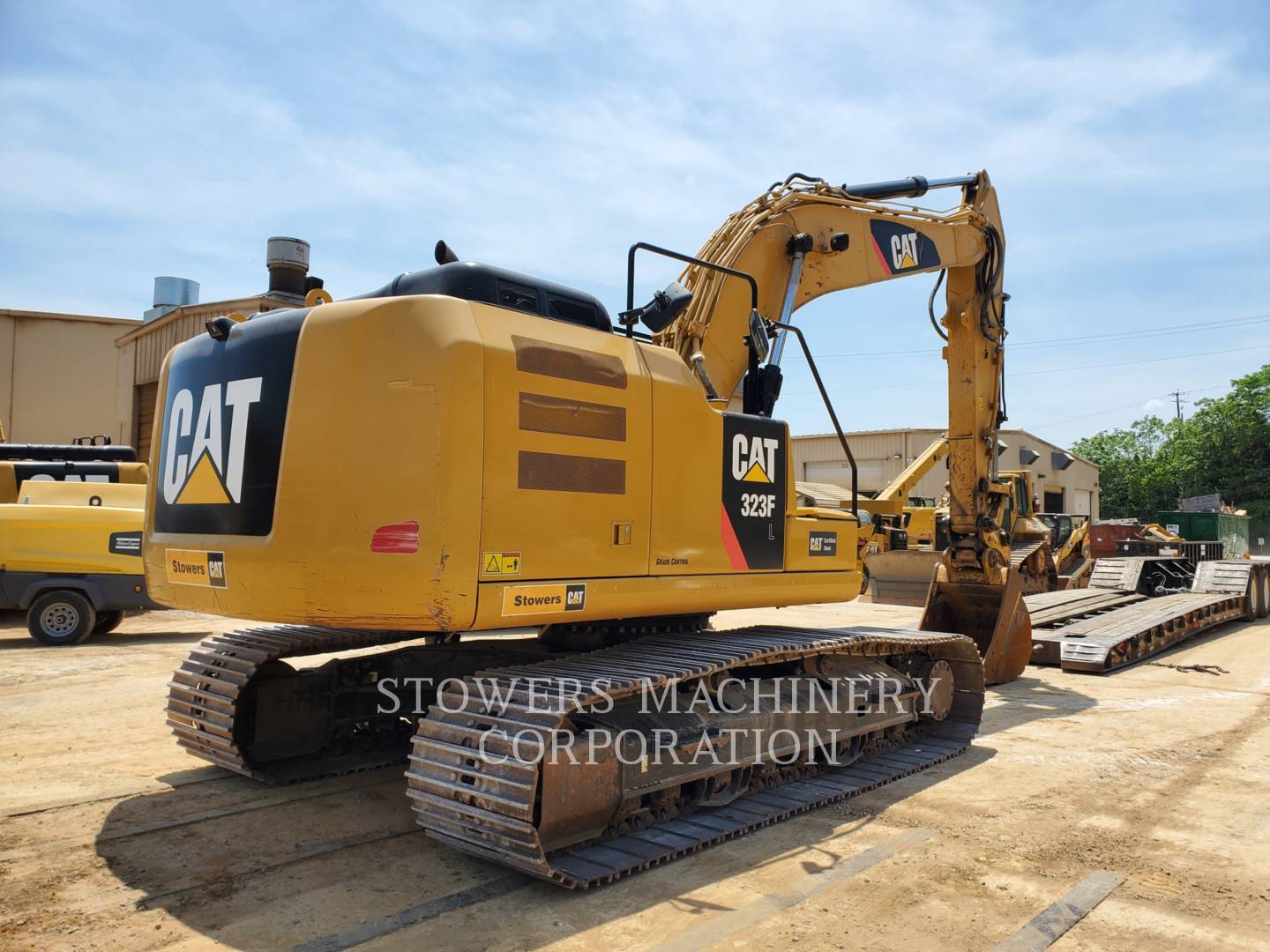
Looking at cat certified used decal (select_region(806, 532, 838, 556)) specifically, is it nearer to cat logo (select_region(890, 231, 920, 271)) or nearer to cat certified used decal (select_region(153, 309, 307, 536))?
cat certified used decal (select_region(153, 309, 307, 536))

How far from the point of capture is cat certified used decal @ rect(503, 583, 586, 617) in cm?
397

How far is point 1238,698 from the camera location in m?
8.61

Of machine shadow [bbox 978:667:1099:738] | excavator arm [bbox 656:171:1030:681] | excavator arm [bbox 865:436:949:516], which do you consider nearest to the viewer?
excavator arm [bbox 656:171:1030:681]

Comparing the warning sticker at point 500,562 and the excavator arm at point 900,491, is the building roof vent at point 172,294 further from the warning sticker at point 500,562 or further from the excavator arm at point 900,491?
the warning sticker at point 500,562

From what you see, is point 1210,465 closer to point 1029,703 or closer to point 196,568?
point 1029,703

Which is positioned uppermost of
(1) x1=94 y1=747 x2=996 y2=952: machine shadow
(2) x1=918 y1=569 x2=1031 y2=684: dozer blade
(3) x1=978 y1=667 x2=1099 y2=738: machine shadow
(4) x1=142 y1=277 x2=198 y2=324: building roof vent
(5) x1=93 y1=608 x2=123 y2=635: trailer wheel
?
(4) x1=142 y1=277 x2=198 y2=324: building roof vent

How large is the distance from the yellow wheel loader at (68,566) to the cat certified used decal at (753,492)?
9.00 metres

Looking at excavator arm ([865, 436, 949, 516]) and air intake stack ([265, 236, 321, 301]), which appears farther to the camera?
excavator arm ([865, 436, 949, 516])

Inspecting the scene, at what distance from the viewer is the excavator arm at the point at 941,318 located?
6.05 meters

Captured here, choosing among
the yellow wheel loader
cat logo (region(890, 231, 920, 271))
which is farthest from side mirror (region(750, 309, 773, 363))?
the yellow wheel loader

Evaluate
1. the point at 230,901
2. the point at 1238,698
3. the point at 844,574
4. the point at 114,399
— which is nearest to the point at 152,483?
the point at 230,901

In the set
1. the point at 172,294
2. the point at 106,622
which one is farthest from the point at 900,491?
the point at 172,294

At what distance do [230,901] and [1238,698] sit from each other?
8.52 m

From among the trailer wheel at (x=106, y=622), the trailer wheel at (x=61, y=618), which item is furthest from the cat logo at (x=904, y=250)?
the trailer wheel at (x=106, y=622)
